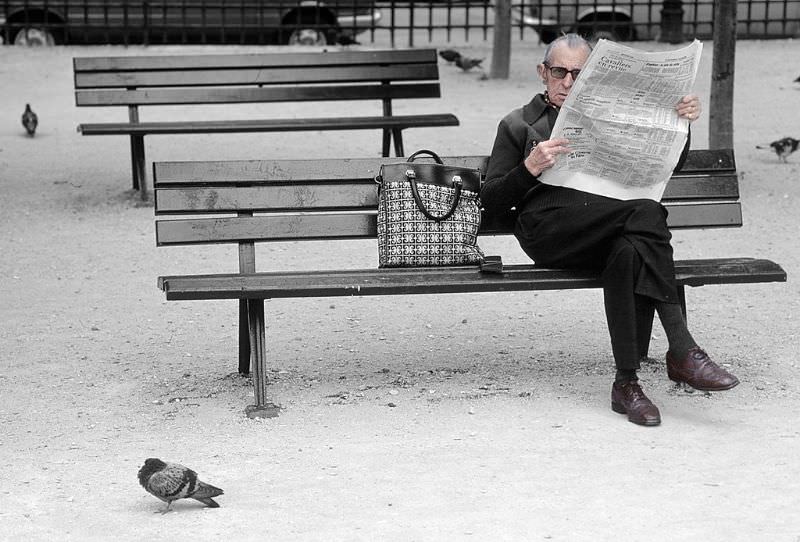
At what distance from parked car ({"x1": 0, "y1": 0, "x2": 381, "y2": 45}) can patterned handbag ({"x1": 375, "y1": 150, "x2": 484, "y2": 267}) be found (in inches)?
461

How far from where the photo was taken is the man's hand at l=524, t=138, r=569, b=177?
16.8 ft

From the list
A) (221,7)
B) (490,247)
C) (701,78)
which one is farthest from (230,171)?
(221,7)

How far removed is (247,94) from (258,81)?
0.44 ft

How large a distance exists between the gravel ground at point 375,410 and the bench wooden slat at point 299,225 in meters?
0.61

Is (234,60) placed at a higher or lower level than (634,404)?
higher

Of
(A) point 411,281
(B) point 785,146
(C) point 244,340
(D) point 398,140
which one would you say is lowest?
(C) point 244,340

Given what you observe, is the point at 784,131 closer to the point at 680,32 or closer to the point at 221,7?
the point at 680,32

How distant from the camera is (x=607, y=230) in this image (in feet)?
16.9

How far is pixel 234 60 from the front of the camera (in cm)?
1038

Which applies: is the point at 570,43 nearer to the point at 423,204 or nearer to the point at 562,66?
the point at 562,66

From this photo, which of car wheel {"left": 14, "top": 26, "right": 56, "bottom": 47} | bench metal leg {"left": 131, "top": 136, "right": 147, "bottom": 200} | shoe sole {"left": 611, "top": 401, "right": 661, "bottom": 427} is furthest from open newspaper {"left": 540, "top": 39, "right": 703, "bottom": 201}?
car wheel {"left": 14, "top": 26, "right": 56, "bottom": 47}

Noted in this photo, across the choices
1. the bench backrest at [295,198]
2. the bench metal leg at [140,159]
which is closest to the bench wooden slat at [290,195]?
the bench backrest at [295,198]

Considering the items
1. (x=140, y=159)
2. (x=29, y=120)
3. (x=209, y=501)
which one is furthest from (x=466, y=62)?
(x=209, y=501)

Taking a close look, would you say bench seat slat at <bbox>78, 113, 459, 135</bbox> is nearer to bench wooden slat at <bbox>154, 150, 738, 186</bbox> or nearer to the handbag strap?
bench wooden slat at <bbox>154, 150, 738, 186</bbox>
